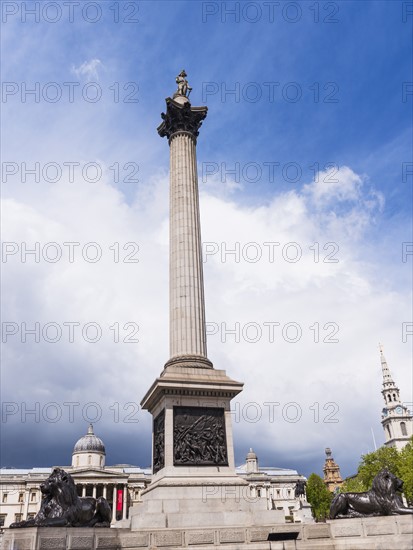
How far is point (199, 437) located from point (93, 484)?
80.1 meters

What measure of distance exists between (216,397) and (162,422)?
258cm

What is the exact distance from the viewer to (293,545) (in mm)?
16266

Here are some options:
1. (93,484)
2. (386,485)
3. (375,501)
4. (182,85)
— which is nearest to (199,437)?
(375,501)

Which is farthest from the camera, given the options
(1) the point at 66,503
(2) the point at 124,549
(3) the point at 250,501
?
(3) the point at 250,501

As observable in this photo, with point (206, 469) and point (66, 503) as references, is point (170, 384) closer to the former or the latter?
point (206, 469)

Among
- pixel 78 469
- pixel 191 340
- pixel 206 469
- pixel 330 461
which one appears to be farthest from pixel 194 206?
pixel 330 461

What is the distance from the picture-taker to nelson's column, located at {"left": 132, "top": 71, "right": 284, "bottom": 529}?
19.0 metres

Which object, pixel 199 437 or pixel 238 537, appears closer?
pixel 238 537

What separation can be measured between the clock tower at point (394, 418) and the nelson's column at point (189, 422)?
11740cm

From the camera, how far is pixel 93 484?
3610 inches

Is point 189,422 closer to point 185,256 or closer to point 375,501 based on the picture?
point 375,501

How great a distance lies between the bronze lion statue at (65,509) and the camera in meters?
16.1

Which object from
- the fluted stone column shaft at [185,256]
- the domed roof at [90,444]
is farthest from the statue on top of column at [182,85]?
the domed roof at [90,444]

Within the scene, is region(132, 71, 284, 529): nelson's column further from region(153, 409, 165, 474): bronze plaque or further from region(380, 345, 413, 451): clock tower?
region(380, 345, 413, 451): clock tower
